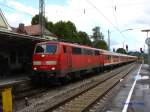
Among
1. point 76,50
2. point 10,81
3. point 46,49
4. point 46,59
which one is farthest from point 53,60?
point 76,50

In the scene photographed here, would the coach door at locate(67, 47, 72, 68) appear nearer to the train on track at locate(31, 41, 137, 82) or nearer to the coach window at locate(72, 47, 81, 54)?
the train on track at locate(31, 41, 137, 82)

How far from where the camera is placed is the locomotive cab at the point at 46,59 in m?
25.2

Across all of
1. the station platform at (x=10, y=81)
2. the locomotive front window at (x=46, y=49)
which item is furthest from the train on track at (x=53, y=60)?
the station platform at (x=10, y=81)

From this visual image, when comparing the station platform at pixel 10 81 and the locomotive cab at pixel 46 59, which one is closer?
the station platform at pixel 10 81

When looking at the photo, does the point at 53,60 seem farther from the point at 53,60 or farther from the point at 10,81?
the point at 10,81

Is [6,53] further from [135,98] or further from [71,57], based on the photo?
[135,98]

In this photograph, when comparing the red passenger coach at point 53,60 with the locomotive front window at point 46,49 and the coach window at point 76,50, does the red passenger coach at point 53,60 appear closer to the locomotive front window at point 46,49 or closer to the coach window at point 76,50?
the locomotive front window at point 46,49

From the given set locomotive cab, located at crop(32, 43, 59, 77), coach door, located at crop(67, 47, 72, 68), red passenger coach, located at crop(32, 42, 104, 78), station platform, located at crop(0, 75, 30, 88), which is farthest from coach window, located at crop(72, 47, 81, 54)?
station platform, located at crop(0, 75, 30, 88)

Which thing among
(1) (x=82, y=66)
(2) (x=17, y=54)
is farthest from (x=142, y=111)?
(2) (x=17, y=54)

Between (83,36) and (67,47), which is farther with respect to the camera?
(83,36)

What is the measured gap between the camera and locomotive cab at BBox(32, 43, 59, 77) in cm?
2523

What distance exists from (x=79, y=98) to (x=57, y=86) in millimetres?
7551

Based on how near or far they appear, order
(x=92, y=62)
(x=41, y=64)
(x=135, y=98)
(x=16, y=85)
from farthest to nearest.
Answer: (x=92, y=62)
(x=41, y=64)
(x=16, y=85)
(x=135, y=98)

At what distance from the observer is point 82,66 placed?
32.3 metres
